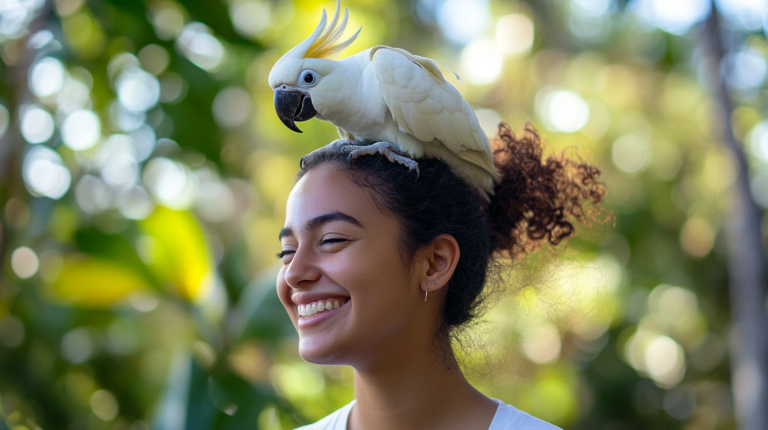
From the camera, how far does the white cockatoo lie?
1.30 m

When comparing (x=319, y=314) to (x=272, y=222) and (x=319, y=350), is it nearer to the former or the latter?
(x=319, y=350)

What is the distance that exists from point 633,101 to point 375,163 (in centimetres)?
607

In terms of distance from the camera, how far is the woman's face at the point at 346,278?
48.0 inches

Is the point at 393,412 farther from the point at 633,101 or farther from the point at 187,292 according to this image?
the point at 633,101

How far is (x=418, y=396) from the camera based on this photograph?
4.33 feet

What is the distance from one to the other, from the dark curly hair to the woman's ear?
0.02 m

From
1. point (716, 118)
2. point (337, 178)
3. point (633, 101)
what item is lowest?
point (337, 178)

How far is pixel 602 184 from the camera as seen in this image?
1.72 metres

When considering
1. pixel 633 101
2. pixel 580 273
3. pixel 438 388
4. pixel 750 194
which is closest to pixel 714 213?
pixel 633 101

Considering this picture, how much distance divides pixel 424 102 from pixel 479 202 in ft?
1.08

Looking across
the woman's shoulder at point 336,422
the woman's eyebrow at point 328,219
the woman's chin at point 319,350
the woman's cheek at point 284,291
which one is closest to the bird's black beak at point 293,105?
the woman's eyebrow at point 328,219

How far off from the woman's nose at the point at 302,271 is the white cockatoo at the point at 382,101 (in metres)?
0.28

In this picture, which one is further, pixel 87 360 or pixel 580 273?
pixel 87 360

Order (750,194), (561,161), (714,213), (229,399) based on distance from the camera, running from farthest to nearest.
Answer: (714,213), (750,194), (229,399), (561,161)
